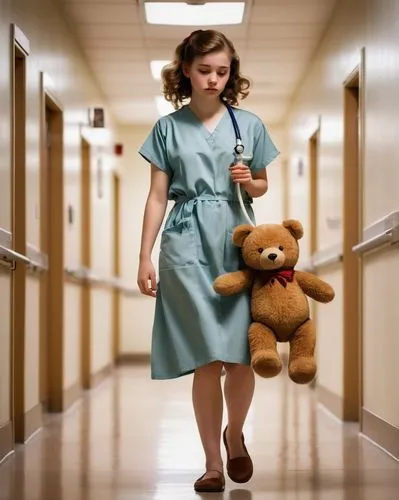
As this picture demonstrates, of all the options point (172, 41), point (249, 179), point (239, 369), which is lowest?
point (239, 369)

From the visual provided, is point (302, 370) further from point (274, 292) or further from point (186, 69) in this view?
point (186, 69)

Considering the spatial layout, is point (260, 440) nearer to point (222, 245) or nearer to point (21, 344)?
point (21, 344)

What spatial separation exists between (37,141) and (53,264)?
1.23 metres

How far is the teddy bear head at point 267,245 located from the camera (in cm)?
304

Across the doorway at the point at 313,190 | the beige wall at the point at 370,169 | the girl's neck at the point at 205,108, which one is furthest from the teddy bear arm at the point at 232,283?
the doorway at the point at 313,190

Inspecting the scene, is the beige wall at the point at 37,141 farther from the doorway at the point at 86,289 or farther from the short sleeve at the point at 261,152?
the short sleeve at the point at 261,152

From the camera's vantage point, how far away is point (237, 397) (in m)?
3.23

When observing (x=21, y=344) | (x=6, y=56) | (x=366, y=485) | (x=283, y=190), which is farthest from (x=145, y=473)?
(x=283, y=190)

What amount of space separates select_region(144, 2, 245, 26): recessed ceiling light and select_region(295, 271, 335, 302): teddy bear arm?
145 inches

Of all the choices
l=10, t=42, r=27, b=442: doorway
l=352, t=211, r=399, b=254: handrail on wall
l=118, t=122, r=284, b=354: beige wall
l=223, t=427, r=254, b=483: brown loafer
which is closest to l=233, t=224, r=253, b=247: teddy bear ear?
l=223, t=427, r=254, b=483: brown loafer

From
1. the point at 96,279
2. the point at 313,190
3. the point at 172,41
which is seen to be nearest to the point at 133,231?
the point at 96,279

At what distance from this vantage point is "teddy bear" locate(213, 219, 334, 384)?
9.91ft

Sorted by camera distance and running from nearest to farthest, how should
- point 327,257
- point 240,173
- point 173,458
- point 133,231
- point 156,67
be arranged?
point 240,173, point 173,458, point 327,257, point 156,67, point 133,231

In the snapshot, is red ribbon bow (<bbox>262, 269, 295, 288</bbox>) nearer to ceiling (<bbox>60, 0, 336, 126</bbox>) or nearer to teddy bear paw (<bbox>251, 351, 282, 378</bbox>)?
teddy bear paw (<bbox>251, 351, 282, 378</bbox>)
